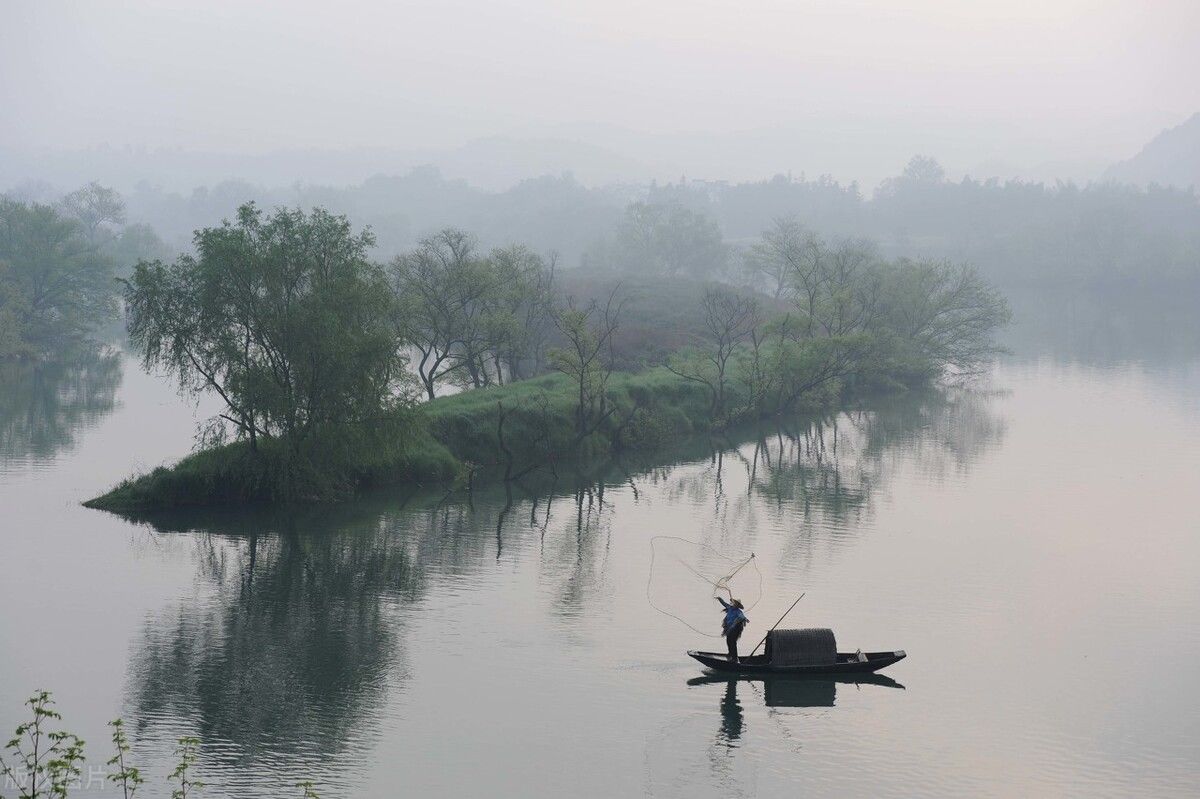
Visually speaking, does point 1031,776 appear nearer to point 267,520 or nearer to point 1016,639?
point 1016,639

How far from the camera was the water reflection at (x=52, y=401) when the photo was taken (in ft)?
199

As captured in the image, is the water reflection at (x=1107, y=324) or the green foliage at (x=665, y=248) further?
the green foliage at (x=665, y=248)

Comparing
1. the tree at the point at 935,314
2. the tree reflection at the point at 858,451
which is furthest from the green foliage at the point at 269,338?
the tree at the point at 935,314

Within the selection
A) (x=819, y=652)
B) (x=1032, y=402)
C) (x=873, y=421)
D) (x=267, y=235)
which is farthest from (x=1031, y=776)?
(x=1032, y=402)

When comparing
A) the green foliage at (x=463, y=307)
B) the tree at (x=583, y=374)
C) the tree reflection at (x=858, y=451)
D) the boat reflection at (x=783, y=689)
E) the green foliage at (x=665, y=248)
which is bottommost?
the boat reflection at (x=783, y=689)

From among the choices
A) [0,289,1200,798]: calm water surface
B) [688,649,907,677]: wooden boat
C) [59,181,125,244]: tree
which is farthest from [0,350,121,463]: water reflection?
[59,181,125,244]: tree

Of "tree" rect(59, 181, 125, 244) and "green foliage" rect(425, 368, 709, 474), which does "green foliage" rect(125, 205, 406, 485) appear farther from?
"tree" rect(59, 181, 125, 244)

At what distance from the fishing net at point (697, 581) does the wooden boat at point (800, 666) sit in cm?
231

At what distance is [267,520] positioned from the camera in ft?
148

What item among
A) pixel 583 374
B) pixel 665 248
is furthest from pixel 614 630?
pixel 665 248

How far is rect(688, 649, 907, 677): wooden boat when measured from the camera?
30141mm

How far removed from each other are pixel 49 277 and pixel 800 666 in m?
88.1

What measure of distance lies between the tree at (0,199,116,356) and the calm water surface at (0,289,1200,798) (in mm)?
43951

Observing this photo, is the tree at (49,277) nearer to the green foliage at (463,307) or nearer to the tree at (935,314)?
the green foliage at (463,307)
